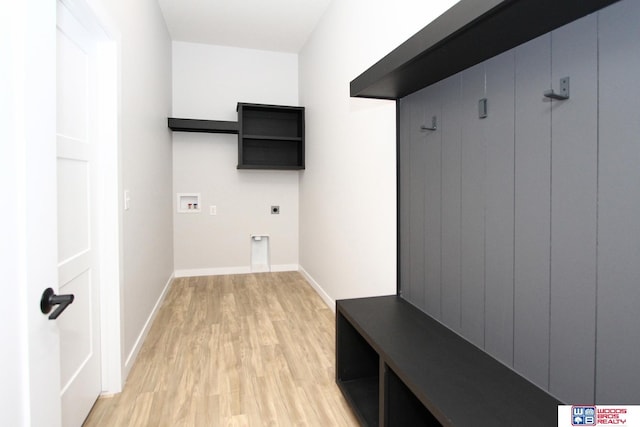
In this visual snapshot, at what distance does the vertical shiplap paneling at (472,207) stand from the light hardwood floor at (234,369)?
87 cm

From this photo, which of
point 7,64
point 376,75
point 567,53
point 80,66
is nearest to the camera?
point 7,64

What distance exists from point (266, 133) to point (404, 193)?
3.07m

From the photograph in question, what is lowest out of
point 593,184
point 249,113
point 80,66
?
point 593,184

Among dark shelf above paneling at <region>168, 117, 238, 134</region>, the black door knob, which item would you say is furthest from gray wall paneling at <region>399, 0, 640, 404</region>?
dark shelf above paneling at <region>168, 117, 238, 134</region>

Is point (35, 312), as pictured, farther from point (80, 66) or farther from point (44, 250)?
point (80, 66)

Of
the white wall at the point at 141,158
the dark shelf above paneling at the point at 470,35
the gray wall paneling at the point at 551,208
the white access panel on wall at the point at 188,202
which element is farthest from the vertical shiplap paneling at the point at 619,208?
the white access panel on wall at the point at 188,202

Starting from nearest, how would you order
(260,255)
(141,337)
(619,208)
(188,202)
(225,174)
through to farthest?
1. (619,208)
2. (141,337)
3. (188,202)
4. (225,174)
5. (260,255)

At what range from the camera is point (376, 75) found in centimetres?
155

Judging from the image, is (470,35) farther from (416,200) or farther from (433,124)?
(416,200)

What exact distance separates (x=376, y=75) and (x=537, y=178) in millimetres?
802

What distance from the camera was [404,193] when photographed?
6.37ft

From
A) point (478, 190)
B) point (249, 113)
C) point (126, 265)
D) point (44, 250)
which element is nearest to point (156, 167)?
point (126, 265)

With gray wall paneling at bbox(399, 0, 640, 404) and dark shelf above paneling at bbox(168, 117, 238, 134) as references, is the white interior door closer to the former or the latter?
gray wall paneling at bbox(399, 0, 640, 404)

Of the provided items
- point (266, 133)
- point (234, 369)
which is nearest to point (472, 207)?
point (234, 369)
